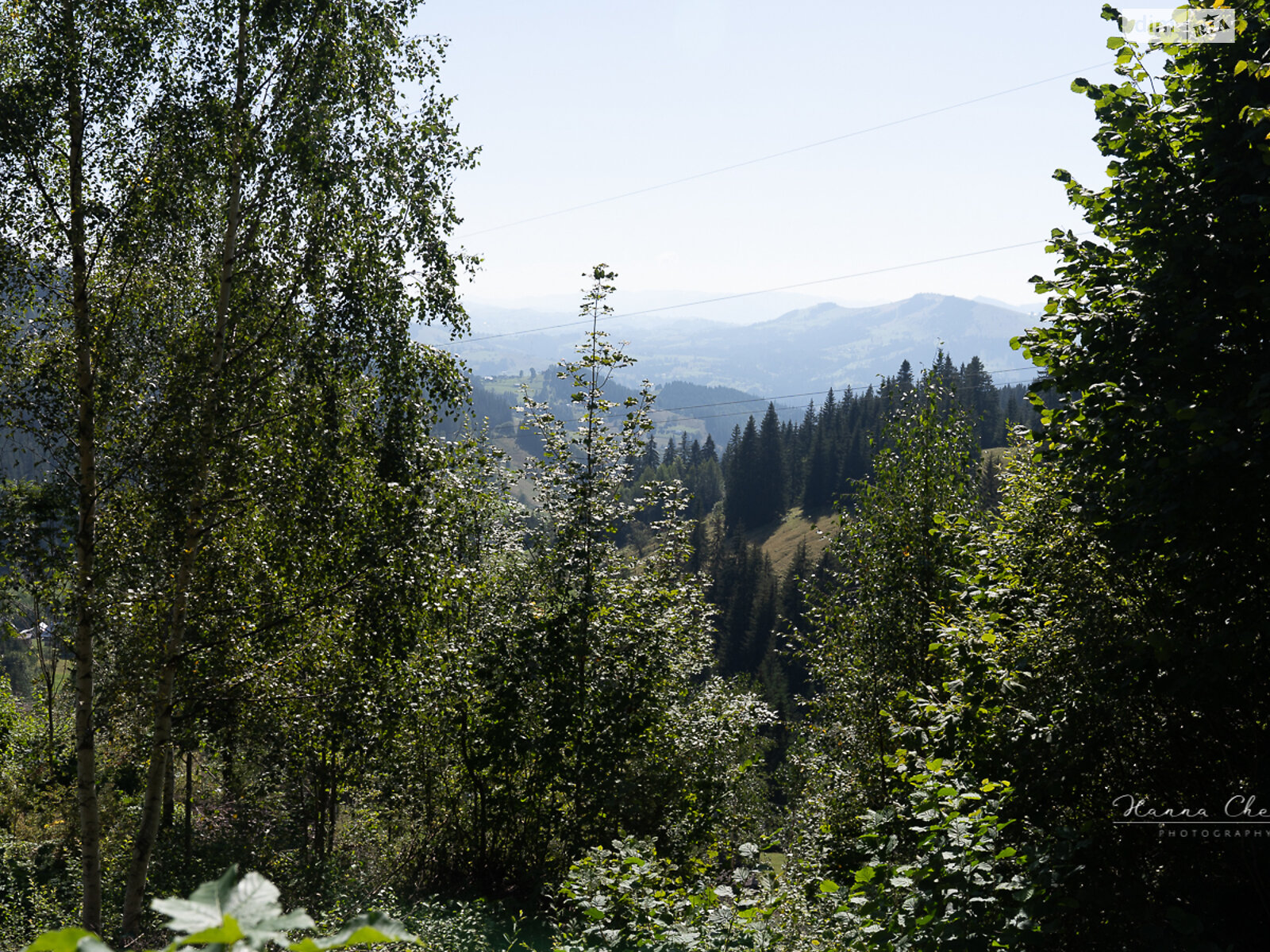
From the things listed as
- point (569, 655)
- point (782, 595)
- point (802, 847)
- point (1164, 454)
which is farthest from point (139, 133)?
point (782, 595)

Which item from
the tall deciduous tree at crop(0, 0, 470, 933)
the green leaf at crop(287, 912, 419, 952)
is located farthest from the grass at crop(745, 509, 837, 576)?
the green leaf at crop(287, 912, 419, 952)

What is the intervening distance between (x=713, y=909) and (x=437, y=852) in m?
8.60

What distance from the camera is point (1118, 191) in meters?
4.90

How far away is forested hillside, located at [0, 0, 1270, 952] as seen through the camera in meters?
4.35

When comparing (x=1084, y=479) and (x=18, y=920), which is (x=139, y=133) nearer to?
(x=1084, y=479)

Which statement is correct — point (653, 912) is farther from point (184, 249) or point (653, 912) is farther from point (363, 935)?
point (184, 249)

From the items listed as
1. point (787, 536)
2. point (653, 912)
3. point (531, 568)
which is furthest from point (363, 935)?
point (787, 536)

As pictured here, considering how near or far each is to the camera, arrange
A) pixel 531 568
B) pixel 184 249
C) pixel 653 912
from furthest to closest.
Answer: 1. pixel 531 568
2. pixel 184 249
3. pixel 653 912

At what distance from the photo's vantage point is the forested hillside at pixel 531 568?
4352 millimetres

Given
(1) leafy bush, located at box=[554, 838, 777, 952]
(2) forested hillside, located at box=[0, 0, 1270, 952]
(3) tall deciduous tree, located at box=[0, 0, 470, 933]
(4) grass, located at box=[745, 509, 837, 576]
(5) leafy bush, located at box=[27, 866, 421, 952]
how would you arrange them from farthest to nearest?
(4) grass, located at box=[745, 509, 837, 576]
(3) tall deciduous tree, located at box=[0, 0, 470, 933]
(1) leafy bush, located at box=[554, 838, 777, 952]
(2) forested hillside, located at box=[0, 0, 1270, 952]
(5) leafy bush, located at box=[27, 866, 421, 952]

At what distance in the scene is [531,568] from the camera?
12.5 meters

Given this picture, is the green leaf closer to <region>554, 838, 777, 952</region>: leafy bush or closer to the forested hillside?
the forested hillside

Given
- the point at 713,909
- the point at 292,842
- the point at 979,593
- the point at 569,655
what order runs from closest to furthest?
the point at 979,593 → the point at 713,909 → the point at 569,655 → the point at 292,842

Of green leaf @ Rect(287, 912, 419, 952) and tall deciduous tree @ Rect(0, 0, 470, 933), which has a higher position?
tall deciduous tree @ Rect(0, 0, 470, 933)
